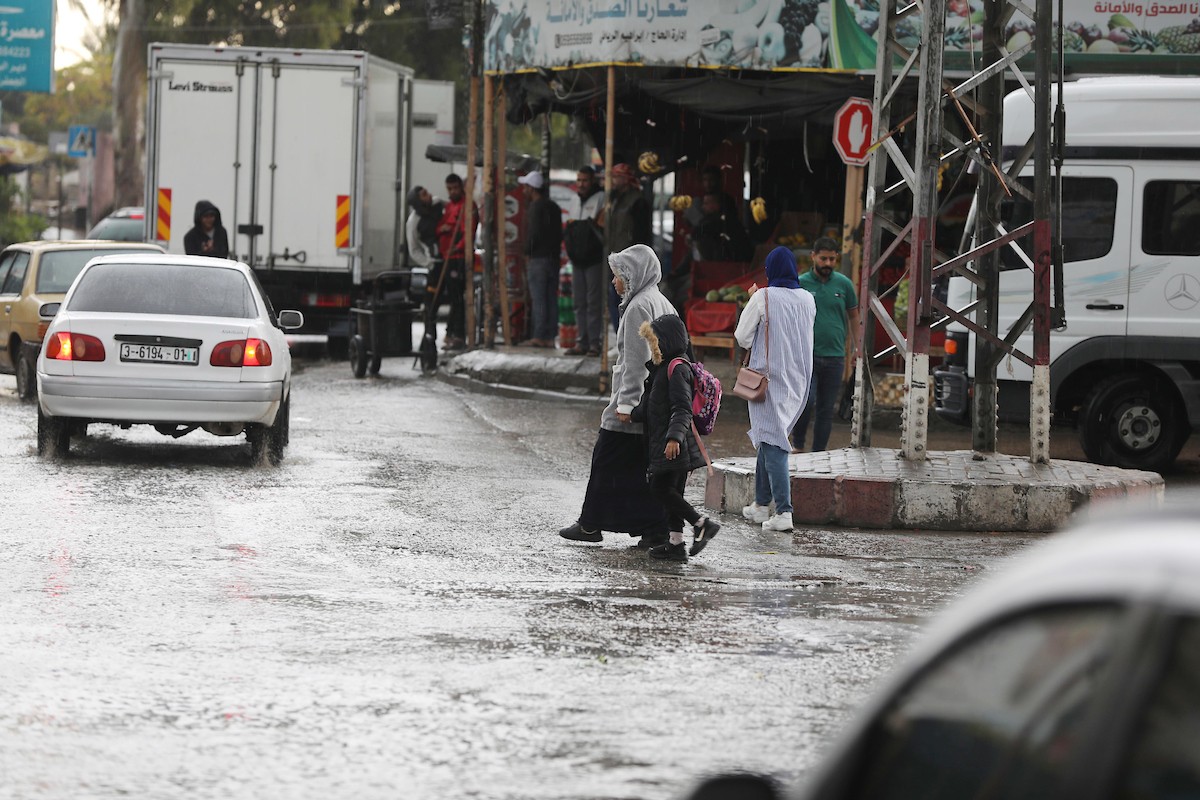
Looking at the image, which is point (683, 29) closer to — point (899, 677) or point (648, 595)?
point (648, 595)

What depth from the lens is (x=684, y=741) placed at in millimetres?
5645

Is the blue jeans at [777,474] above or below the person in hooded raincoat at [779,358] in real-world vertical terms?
below

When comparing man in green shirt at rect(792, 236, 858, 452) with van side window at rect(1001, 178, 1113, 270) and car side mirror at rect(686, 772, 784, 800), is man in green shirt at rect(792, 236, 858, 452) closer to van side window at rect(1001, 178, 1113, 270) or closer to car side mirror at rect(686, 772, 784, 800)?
van side window at rect(1001, 178, 1113, 270)

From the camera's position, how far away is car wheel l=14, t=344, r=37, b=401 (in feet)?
56.7

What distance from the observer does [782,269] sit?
10.5 meters

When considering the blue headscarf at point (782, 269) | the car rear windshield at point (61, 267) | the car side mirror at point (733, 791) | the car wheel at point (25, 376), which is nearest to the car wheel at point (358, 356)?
the car rear windshield at point (61, 267)

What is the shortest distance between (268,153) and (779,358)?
12703 mm

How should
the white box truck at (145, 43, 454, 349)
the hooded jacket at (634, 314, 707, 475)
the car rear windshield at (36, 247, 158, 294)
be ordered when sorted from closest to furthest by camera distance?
1. the hooded jacket at (634, 314, 707, 475)
2. the car rear windshield at (36, 247, 158, 294)
3. the white box truck at (145, 43, 454, 349)

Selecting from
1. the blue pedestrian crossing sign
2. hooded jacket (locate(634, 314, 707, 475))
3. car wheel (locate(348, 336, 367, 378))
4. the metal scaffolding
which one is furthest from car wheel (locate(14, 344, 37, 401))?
the blue pedestrian crossing sign

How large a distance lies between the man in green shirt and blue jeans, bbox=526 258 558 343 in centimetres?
816

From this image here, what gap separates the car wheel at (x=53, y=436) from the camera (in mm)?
12695

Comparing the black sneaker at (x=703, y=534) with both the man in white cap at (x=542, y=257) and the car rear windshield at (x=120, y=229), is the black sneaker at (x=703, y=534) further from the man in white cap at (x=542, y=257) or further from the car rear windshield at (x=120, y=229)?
the car rear windshield at (x=120, y=229)

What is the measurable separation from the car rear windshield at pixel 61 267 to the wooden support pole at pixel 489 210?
429cm

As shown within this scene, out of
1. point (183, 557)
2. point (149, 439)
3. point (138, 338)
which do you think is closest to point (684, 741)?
point (183, 557)
